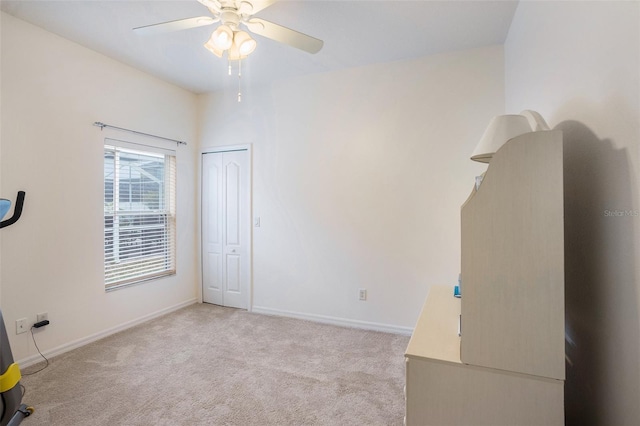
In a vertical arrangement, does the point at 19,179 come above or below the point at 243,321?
above

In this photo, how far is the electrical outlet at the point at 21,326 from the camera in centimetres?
248

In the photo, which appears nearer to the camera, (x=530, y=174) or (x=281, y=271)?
(x=530, y=174)

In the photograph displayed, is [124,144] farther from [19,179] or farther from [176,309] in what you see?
[176,309]

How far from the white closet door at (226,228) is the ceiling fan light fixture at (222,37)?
1982 millimetres

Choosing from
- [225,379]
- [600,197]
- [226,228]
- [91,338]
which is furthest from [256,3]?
[91,338]

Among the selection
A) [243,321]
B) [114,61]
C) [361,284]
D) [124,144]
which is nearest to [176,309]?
[243,321]

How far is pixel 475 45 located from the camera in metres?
2.90

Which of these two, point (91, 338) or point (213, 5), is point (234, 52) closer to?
point (213, 5)

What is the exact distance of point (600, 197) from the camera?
112cm

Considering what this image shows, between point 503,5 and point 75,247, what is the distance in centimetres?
410

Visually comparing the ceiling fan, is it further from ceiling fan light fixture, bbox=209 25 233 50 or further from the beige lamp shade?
the beige lamp shade

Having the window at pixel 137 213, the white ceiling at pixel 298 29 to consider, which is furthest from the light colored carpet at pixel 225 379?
the white ceiling at pixel 298 29

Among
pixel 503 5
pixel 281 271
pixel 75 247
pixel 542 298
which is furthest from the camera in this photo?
pixel 281 271

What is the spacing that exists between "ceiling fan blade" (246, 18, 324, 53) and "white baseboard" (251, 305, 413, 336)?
8.78 feet
